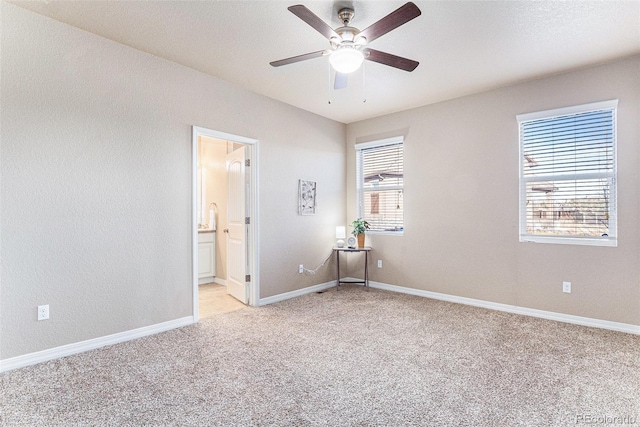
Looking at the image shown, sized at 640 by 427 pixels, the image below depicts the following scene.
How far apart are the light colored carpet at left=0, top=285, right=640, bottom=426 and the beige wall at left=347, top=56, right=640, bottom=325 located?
0.46 metres

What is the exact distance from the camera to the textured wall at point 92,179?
246 centimetres

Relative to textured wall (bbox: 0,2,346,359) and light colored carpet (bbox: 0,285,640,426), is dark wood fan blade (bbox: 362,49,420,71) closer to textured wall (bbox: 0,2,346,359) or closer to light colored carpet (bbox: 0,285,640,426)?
textured wall (bbox: 0,2,346,359)

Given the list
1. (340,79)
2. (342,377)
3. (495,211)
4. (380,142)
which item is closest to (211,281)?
(380,142)

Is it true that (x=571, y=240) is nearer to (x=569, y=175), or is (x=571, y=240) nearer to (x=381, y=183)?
(x=569, y=175)

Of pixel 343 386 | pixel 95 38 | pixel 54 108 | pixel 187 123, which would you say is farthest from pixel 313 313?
pixel 95 38

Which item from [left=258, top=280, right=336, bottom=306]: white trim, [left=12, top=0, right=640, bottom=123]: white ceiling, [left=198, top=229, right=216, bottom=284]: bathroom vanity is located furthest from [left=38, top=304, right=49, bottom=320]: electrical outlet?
[left=198, top=229, right=216, bottom=284]: bathroom vanity

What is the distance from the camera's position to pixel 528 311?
3725mm

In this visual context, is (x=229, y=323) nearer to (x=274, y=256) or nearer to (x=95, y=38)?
(x=274, y=256)

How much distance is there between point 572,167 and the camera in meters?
3.48

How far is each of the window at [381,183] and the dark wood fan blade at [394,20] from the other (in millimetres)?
2766

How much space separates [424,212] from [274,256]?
2.18 m

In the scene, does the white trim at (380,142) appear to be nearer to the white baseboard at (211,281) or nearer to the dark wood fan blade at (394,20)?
the dark wood fan blade at (394,20)

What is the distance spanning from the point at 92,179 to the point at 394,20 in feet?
8.91

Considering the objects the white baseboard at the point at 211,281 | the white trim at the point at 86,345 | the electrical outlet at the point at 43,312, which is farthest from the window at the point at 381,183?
the electrical outlet at the point at 43,312
